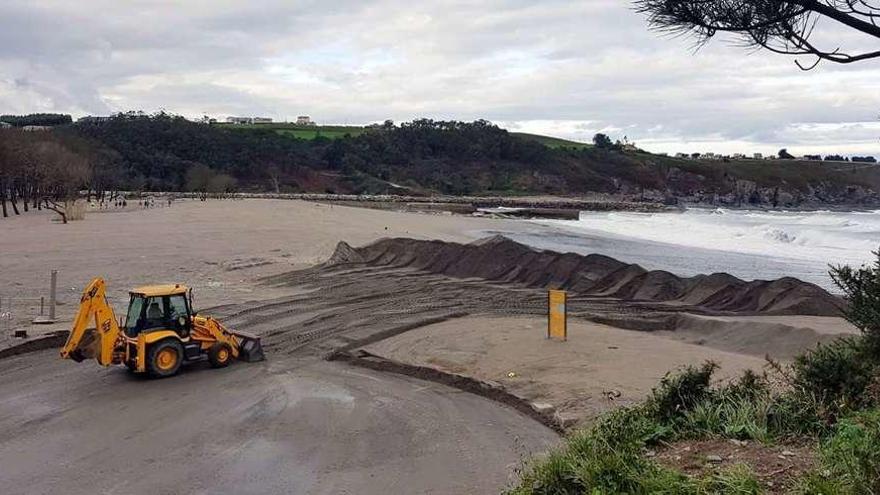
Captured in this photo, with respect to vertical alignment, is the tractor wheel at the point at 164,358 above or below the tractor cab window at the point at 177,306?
below

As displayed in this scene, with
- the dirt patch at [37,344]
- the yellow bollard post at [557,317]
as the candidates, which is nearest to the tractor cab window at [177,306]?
the dirt patch at [37,344]

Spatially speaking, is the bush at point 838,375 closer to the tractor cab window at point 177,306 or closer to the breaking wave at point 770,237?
the tractor cab window at point 177,306

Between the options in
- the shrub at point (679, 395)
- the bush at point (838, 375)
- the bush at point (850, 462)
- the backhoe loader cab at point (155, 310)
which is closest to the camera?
the bush at point (850, 462)

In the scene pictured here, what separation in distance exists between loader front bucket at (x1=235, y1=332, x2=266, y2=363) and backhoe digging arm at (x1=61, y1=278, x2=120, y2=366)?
8.00ft

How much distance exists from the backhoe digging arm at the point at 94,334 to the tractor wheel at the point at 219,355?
171 cm

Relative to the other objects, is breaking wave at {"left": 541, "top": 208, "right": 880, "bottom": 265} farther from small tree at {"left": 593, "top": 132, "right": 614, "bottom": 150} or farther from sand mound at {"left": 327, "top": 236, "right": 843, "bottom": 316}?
small tree at {"left": 593, "top": 132, "right": 614, "bottom": 150}

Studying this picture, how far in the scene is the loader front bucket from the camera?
49.5ft

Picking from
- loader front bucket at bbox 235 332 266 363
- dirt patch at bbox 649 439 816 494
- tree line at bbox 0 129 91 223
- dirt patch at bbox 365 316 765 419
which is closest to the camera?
dirt patch at bbox 649 439 816 494

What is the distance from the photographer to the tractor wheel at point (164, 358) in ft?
44.8

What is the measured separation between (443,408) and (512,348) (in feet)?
12.6

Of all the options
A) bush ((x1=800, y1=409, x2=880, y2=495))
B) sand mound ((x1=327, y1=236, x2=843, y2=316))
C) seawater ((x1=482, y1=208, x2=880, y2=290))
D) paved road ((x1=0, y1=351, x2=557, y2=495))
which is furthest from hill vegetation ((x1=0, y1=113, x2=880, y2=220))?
bush ((x1=800, y1=409, x2=880, y2=495))

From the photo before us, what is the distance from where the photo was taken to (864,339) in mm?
7875

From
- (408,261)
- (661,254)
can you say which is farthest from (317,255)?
(661,254)

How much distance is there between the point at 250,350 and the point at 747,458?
1078cm
